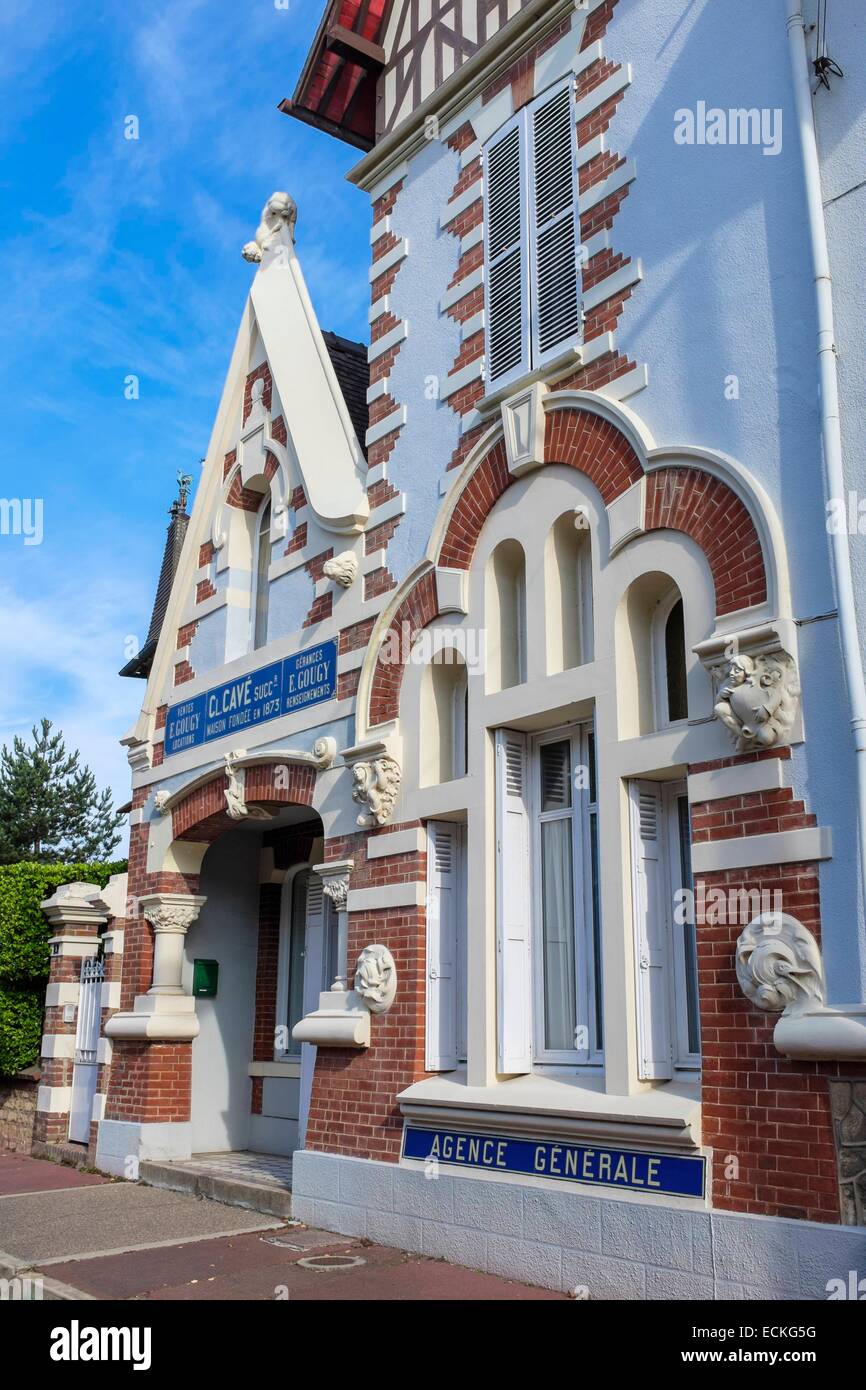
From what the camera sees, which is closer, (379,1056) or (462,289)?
(379,1056)

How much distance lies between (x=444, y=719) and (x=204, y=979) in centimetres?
526

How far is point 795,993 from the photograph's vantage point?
20.1 feet

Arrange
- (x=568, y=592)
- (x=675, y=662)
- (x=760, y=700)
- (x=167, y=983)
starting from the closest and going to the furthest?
1. (x=760, y=700)
2. (x=675, y=662)
3. (x=568, y=592)
4. (x=167, y=983)

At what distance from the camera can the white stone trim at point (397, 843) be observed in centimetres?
914

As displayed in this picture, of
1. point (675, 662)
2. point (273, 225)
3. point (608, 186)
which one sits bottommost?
point (675, 662)

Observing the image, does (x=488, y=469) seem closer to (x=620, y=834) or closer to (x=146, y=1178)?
(x=620, y=834)

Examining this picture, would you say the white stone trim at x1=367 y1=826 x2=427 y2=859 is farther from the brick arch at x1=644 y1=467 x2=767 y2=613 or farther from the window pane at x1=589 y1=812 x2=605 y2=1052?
the brick arch at x1=644 y1=467 x2=767 y2=613

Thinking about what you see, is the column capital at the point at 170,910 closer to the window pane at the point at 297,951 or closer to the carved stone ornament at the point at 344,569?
the window pane at the point at 297,951

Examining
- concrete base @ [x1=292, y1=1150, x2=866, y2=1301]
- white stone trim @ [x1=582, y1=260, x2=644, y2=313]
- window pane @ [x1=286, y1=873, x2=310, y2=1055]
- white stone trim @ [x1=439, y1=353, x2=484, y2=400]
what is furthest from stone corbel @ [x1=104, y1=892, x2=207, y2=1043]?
white stone trim @ [x1=582, y1=260, x2=644, y2=313]

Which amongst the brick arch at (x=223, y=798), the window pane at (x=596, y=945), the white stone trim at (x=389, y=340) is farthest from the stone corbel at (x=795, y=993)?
the white stone trim at (x=389, y=340)

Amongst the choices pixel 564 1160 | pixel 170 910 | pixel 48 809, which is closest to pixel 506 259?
pixel 564 1160

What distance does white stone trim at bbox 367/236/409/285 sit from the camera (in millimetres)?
10773

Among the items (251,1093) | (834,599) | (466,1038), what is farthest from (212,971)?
(834,599)

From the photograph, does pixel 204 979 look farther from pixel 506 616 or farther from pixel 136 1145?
pixel 506 616
